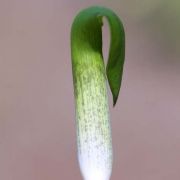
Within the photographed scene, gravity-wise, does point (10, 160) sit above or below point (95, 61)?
below

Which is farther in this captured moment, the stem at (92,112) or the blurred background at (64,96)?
the blurred background at (64,96)

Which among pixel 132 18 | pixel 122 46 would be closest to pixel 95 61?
pixel 122 46

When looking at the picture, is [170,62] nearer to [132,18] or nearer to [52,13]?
[132,18]

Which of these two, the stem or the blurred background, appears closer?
the stem

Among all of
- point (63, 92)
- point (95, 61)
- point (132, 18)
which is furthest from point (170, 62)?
point (95, 61)

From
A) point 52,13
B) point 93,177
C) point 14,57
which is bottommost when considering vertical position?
point 93,177

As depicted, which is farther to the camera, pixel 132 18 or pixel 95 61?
pixel 132 18

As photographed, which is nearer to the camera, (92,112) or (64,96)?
(92,112)
